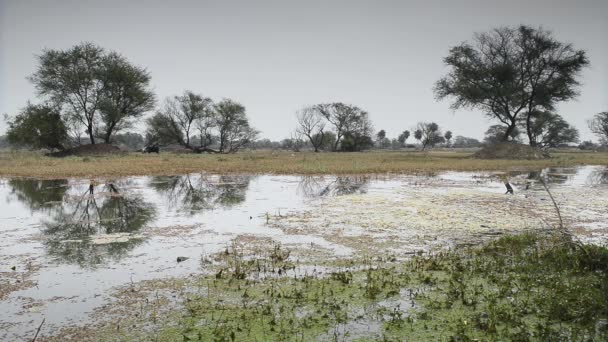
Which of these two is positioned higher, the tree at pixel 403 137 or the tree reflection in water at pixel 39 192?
the tree at pixel 403 137

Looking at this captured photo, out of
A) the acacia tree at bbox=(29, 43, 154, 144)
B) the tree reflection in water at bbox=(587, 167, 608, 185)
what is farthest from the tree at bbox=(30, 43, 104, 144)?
the tree reflection in water at bbox=(587, 167, 608, 185)

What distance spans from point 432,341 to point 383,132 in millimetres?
116067

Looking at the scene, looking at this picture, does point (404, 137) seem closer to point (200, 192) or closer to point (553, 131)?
point (553, 131)

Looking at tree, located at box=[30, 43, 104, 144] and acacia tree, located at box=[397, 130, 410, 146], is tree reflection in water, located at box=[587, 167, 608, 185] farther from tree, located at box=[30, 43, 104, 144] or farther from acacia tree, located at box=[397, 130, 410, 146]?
acacia tree, located at box=[397, 130, 410, 146]

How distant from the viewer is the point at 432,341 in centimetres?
400

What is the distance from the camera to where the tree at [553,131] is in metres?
77.2

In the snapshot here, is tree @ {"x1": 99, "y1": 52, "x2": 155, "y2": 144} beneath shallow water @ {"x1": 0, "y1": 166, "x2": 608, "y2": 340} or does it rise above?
above

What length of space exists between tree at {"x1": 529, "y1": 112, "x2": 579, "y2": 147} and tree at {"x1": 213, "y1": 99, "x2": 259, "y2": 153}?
4925cm

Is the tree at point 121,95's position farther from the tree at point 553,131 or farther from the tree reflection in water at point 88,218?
the tree at point 553,131

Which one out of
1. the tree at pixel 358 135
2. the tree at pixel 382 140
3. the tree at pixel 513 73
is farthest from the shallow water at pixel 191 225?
the tree at pixel 382 140

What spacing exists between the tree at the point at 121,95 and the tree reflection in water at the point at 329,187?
33.9 metres

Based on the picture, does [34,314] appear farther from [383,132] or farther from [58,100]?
[383,132]

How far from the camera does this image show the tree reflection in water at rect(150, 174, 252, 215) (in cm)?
1238

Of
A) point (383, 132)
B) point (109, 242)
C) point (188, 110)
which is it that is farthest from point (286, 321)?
point (383, 132)
